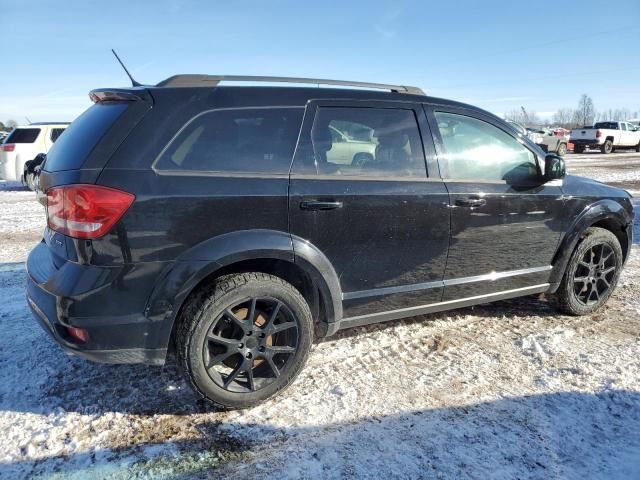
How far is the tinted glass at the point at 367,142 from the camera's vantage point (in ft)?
9.41

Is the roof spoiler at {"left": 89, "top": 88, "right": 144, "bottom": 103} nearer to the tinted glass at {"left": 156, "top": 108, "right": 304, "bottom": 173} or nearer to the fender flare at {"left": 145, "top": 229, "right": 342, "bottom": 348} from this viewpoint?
the tinted glass at {"left": 156, "top": 108, "right": 304, "bottom": 173}

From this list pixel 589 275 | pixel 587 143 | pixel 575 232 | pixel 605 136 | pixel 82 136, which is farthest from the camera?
pixel 587 143

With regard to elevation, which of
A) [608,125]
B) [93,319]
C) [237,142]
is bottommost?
[93,319]

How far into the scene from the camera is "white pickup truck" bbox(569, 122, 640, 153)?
26.1 metres

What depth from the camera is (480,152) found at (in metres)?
3.42

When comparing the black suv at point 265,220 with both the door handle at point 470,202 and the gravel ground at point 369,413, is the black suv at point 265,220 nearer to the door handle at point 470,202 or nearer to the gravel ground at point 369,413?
the door handle at point 470,202

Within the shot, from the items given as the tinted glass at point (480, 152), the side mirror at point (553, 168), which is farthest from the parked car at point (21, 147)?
the side mirror at point (553, 168)

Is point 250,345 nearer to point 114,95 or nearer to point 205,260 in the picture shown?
point 205,260

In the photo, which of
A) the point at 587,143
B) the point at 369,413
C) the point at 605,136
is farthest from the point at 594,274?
the point at 605,136

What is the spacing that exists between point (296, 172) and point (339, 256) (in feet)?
1.94

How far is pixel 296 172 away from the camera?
2.73 metres

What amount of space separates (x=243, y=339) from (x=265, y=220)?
0.71 m

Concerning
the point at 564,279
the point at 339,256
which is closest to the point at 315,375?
the point at 339,256

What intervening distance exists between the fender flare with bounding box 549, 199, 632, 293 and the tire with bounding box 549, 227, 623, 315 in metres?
0.09
